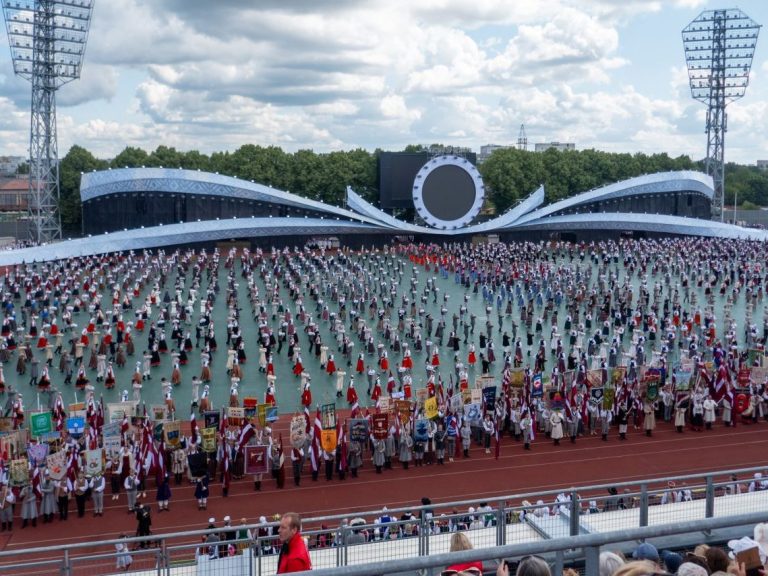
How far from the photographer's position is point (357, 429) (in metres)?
15.0

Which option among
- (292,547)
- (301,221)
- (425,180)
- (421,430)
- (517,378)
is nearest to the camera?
(292,547)

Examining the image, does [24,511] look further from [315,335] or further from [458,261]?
[458,261]

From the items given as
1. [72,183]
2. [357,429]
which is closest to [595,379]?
[357,429]

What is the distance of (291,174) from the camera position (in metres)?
65.3

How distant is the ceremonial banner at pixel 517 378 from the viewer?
17234mm

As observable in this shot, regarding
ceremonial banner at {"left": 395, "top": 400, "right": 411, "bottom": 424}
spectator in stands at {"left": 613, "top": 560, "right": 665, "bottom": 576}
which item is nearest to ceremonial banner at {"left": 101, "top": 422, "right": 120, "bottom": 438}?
ceremonial banner at {"left": 395, "top": 400, "right": 411, "bottom": 424}

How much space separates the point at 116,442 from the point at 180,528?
200cm

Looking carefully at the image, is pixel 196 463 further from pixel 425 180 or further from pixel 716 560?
pixel 425 180

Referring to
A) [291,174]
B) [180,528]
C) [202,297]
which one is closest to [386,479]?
[180,528]

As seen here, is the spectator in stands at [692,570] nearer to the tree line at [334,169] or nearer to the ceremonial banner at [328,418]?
the ceremonial banner at [328,418]

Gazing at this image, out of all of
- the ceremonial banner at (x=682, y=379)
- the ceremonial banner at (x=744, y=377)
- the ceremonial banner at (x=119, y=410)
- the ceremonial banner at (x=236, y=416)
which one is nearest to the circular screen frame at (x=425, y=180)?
the ceremonial banner at (x=744, y=377)

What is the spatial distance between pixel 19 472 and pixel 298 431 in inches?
181

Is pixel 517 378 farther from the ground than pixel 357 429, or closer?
farther from the ground

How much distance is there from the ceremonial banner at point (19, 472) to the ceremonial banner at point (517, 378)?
963 centimetres
